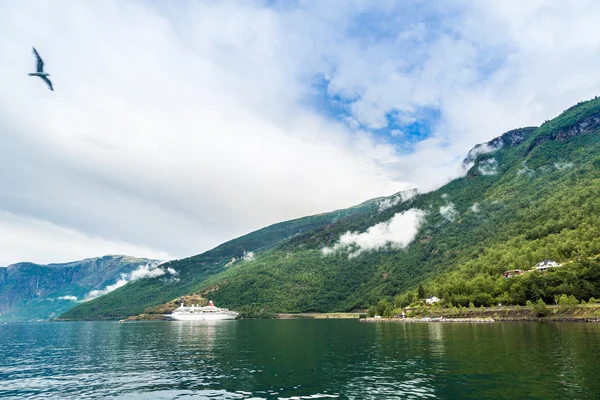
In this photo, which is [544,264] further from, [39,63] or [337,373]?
[39,63]

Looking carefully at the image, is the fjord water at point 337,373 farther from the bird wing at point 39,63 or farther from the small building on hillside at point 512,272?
the small building on hillside at point 512,272

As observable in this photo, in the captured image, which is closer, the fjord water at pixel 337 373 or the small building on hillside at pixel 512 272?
the fjord water at pixel 337 373

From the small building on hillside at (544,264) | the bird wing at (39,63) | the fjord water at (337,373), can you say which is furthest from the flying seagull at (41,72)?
the small building on hillside at (544,264)

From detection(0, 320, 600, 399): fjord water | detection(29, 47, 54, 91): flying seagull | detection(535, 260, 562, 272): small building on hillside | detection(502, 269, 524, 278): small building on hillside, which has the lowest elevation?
detection(0, 320, 600, 399): fjord water

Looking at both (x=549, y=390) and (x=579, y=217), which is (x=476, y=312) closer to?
(x=579, y=217)

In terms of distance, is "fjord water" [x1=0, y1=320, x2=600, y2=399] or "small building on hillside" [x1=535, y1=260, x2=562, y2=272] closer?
"fjord water" [x1=0, y1=320, x2=600, y2=399]

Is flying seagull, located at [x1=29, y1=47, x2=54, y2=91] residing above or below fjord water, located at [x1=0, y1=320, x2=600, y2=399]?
above

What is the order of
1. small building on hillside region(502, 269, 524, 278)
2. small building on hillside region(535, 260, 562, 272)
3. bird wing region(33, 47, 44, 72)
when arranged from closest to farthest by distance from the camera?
1. bird wing region(33, 47, 44, 72)
2. small building on hillside region(535, 260, 562, 272)
3. small building on hillside region(502, 269, 524, 278)

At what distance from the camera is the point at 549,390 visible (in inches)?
1296

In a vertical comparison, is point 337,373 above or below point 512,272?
below

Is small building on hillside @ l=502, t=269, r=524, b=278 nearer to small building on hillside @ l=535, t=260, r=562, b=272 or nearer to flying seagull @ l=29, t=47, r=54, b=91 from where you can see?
small building on hillside @ l=535, t=260, r=562, b=272

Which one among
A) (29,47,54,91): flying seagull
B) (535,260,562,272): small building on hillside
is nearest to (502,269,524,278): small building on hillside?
(535,260,562,272): small building on hillside

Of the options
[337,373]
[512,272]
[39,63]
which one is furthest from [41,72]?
[512,272]

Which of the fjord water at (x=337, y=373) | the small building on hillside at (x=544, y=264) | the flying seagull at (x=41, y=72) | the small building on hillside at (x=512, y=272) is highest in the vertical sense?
the flying seagull at (x=41, y=72)
